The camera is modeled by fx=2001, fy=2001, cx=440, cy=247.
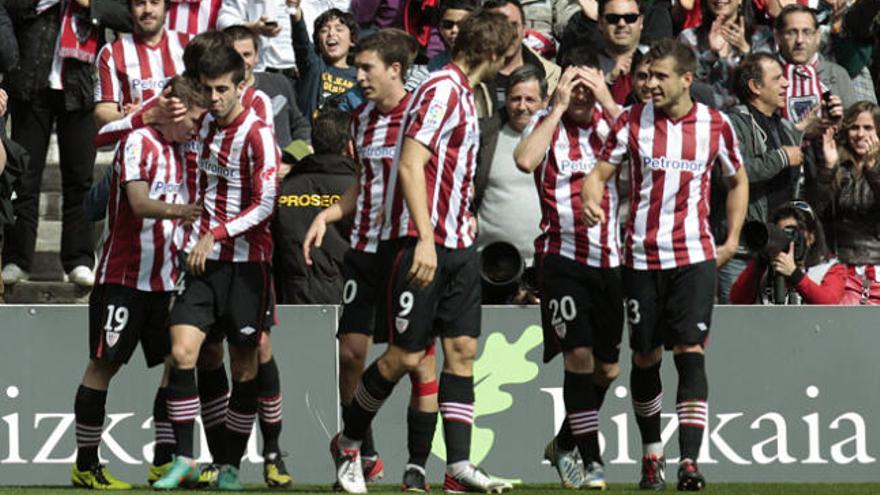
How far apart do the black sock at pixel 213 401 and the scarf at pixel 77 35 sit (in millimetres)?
3697

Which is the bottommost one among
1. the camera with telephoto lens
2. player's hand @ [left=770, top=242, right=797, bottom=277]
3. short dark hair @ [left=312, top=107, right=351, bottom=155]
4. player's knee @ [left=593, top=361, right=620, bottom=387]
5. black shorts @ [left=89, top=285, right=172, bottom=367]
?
player's knee @ [left=593, top=361, right=620, bottom=387]

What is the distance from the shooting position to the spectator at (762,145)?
12203mm

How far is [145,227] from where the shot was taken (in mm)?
9984

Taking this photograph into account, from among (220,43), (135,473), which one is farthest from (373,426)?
(220,43)

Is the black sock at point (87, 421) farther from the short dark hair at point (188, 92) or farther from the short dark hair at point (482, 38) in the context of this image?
→ the short dark hair at point (482, 38)

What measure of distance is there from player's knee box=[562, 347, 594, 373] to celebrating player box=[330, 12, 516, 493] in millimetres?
905

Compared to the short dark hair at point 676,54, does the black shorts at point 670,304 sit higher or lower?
lower

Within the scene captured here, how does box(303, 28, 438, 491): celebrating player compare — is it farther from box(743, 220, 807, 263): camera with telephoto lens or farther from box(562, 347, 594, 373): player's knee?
box(743, 220, 807, 263): camera with telephoto lens

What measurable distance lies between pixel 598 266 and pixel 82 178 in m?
4.40

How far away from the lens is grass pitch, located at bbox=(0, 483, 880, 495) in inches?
375

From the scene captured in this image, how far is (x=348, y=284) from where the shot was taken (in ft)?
31.1

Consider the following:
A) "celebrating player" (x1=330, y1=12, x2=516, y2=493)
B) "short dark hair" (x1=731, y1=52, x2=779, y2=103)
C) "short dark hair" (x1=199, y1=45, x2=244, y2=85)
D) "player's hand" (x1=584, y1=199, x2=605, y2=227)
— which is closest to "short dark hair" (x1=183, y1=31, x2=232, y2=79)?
"short dark hair" (x1=199, y1=45, x2=244, y2=85)

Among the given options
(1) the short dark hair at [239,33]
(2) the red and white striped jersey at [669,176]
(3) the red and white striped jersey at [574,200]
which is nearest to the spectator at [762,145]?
(3) the red and white striped jersey at [574,200]

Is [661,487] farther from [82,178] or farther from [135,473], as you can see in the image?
[82,178]
